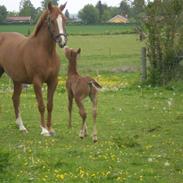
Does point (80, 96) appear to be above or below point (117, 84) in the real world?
above

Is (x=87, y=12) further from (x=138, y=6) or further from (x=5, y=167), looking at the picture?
(x=5, y=167)

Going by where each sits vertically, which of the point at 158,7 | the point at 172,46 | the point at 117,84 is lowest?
the point at 117,84

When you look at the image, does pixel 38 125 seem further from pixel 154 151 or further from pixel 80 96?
pixel 154 151

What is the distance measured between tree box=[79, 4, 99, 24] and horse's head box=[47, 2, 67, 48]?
10530cm

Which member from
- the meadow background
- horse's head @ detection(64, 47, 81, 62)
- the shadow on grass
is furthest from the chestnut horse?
the shadow on grass

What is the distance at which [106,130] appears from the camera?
43.7 feet

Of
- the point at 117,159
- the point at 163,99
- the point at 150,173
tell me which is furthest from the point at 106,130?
the point at 163,99

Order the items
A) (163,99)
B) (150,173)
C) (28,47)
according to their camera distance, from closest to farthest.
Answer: (150,173) → (28,47) → (163,99)

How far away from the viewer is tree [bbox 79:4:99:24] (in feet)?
391

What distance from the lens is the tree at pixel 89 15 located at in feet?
391

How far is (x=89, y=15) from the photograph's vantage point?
122m

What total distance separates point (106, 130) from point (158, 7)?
419 inches

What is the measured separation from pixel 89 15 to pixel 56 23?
111 m

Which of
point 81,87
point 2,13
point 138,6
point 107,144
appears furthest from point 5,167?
point 2,13
